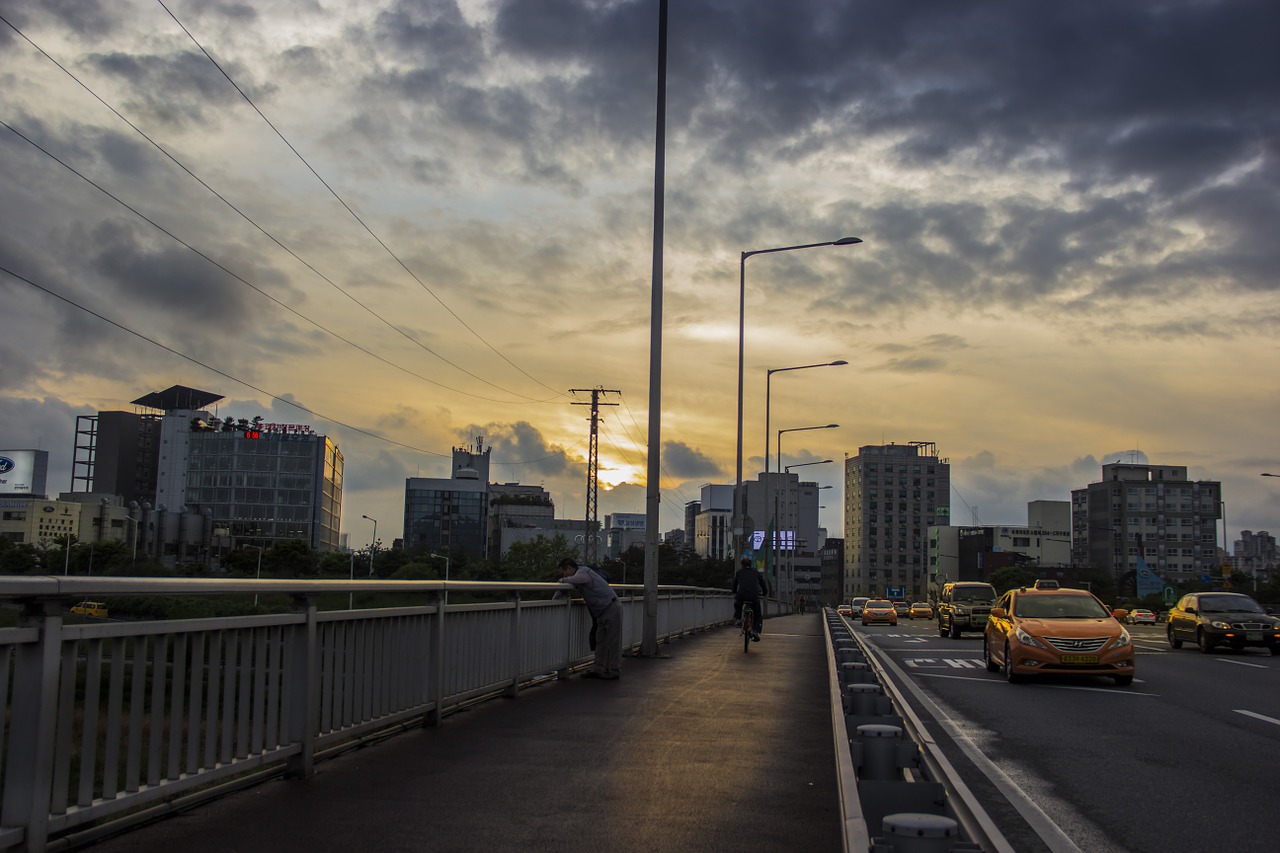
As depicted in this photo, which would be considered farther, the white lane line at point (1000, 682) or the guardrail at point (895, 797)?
the white lane line at point (1000, 682)

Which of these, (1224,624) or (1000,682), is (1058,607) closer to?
(1000,682)

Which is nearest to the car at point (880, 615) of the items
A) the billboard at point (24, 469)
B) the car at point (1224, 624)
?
the car at point (1224, 624)

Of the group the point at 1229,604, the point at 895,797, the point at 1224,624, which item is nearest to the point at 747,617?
the point at 1224,624

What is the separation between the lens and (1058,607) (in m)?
18.2

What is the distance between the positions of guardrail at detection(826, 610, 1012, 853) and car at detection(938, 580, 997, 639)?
993 inches

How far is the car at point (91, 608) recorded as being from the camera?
5051 millimetres

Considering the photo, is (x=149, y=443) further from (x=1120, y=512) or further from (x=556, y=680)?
(x=556, y=680)

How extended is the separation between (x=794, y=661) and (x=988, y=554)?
492 ft

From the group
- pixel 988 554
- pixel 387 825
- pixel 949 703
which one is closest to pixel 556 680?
pixel 949 703

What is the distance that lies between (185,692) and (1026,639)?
13.9 m

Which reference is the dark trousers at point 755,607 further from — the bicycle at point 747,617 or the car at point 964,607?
the car at point 964,607

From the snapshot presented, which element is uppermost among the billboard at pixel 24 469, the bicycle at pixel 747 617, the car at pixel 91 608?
the billboard at pixel 24 469

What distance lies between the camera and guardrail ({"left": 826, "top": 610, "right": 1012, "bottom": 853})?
4.07 metres

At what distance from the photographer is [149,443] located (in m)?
174
